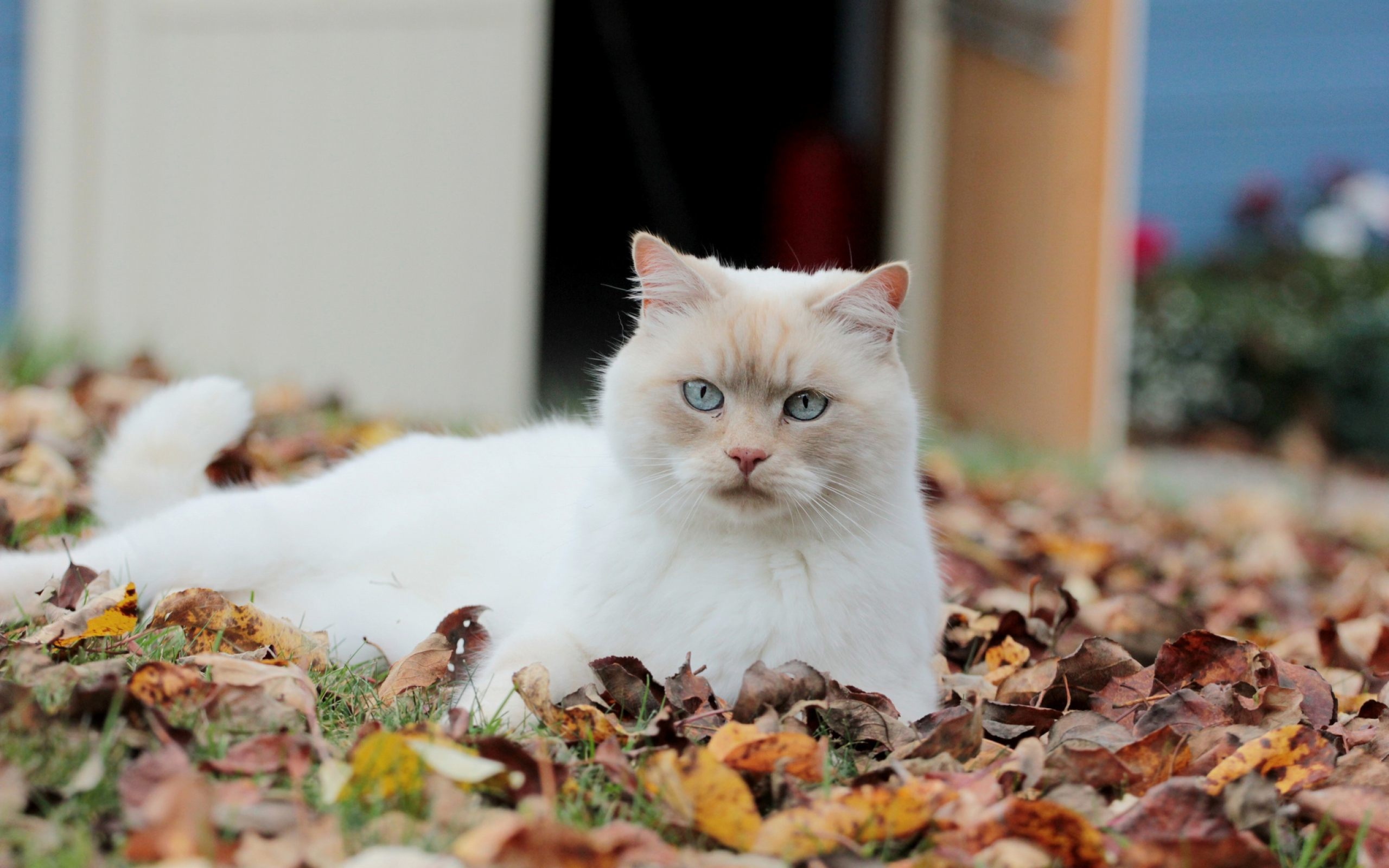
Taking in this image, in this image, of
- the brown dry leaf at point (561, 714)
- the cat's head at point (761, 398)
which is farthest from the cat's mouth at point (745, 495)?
the brown dry leaf at point (561, 714)

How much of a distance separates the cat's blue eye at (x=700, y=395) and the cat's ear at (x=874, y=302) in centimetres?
21

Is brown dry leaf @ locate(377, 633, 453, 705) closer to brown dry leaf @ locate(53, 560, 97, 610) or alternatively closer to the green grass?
brown dry leaf @ locate(53, 560, 97, 610)

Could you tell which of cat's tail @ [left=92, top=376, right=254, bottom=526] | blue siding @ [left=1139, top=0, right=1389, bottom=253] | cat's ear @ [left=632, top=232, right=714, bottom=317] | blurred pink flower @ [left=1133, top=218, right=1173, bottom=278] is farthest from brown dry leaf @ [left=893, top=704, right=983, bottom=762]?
blue siding @ [left=1139, top=0, right=1389, bottom=253]

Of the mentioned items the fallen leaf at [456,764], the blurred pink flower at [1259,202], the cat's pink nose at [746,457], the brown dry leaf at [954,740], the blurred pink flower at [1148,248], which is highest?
the blurred pink flower at [1259,202]

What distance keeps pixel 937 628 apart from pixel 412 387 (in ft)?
10.9

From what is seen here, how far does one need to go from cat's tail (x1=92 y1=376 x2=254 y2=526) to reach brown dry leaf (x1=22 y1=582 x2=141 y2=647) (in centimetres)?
58

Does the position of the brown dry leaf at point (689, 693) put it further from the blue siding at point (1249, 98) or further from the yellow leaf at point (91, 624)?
the blue siding at point (1249, 98)

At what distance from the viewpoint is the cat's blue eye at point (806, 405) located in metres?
1.82

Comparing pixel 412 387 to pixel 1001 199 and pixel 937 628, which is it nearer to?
pixel 937 628

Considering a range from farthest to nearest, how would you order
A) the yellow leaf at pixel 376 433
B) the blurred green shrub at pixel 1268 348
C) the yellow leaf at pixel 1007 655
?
the blurred green shrub at pixel 1268 348
the yellow leaf at pixel 376 433
the yellow leaf at pixel 1007 655

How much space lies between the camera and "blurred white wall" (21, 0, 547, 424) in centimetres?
490

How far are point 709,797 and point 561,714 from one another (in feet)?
1.12

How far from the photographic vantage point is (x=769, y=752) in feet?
4.74

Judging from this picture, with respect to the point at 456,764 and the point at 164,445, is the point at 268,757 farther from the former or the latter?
the point at 164,445
